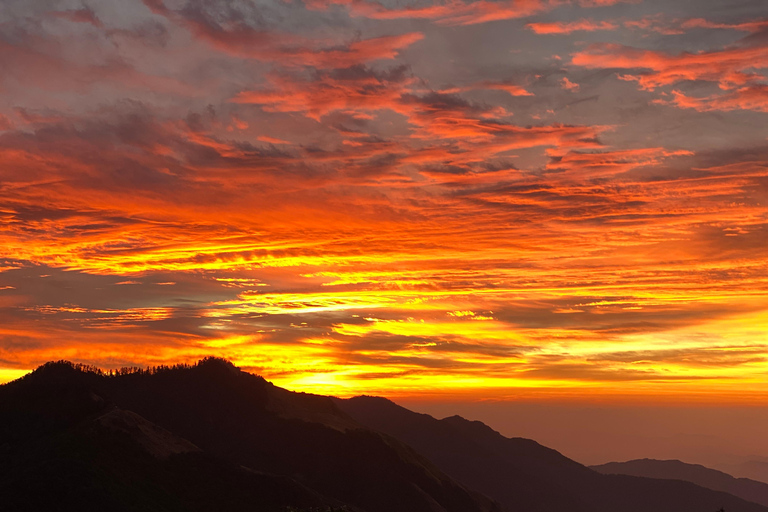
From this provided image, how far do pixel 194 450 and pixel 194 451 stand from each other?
46 centimetres

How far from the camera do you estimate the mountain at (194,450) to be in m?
85.5

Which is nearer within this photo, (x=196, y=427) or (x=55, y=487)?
(x=55, y=487)

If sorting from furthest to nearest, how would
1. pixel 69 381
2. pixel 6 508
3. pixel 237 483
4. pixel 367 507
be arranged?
pixel 367 507, pixel 69 381, pixel 237 483, pixel 6 508

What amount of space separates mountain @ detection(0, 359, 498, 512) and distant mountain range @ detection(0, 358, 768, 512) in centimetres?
26

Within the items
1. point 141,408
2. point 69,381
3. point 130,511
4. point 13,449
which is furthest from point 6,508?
point 141,408

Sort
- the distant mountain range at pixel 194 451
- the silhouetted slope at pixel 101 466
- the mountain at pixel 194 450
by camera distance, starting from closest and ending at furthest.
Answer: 1. the silhouetted slope at pixel 101 466
2. the distant mountain range at pixel 194 451
3. the mountain at pixel 194 450

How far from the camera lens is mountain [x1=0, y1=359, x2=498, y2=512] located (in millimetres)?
85500

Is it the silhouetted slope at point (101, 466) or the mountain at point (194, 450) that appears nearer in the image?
the silhouetted slope at point (101, 466)

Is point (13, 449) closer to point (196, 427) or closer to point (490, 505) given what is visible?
point (196, 427)

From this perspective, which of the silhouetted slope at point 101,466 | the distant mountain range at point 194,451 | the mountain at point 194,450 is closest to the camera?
the silhouetted slope at point 101,466

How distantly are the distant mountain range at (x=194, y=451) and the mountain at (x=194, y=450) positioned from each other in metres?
0.26

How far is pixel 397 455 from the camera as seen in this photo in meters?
148

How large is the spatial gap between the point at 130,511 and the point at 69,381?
48875 mm

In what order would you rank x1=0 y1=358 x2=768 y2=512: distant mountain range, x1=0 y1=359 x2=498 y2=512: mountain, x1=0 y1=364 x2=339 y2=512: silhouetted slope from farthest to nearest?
1. x1=0 y1=359 x2=498 y2=512: mountain
2. x1=0 y1=358 x2=768 y2=512: distant mountain range
3. x1=0 y1=364 x2=339 y2=512: silhouetted slope
